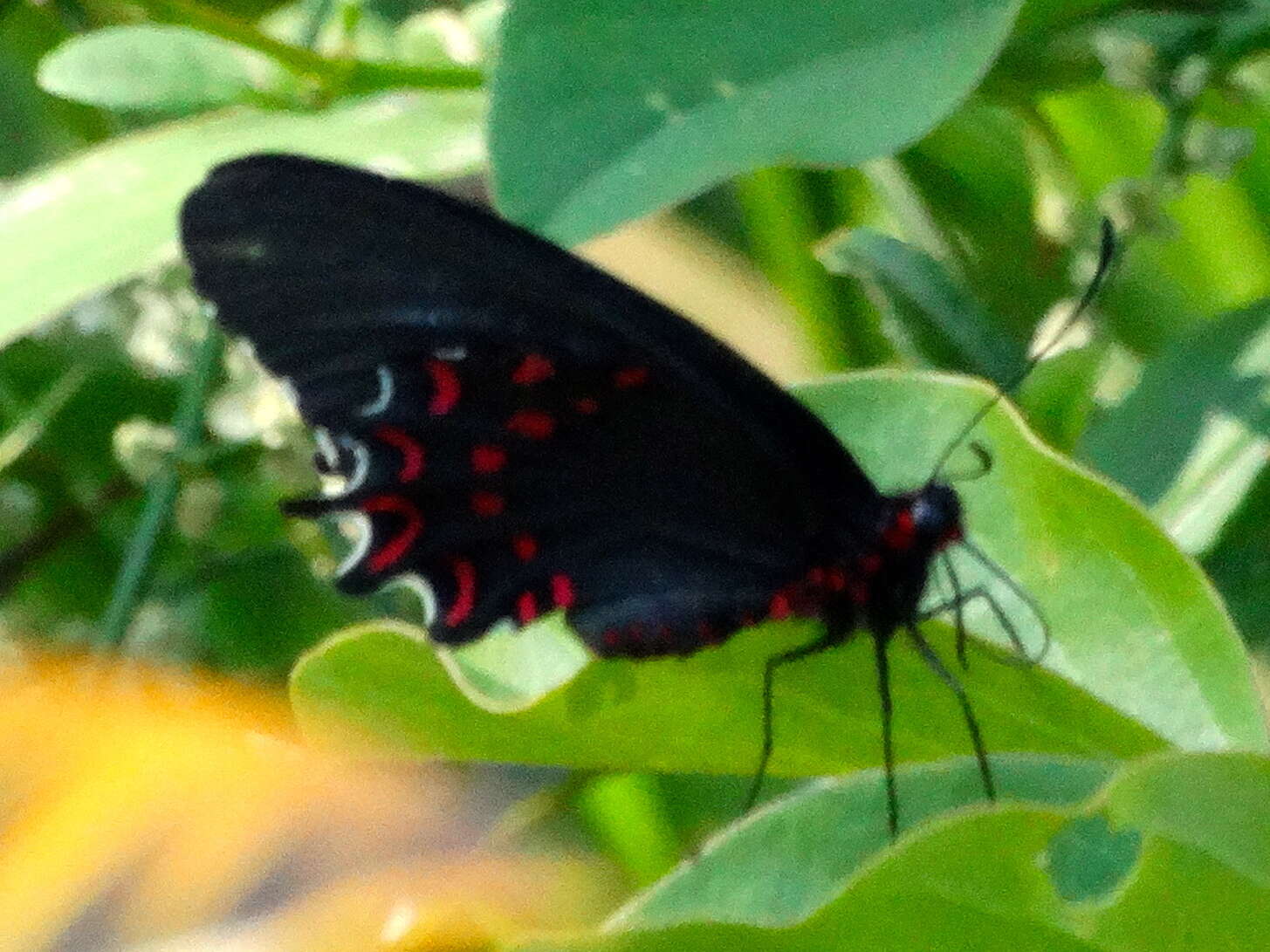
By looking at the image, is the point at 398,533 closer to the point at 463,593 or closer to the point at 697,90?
the point at 463,593

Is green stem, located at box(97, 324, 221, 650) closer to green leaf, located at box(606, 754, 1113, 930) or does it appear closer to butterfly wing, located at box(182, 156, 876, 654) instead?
butterfly wing, located at box(182, 156, 876, 654)

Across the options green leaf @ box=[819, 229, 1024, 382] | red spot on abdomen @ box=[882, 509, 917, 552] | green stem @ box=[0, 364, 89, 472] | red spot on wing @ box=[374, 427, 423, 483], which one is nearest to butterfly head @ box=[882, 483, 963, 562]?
red spot on abdomen @ box=[882, 509, 917, 552]

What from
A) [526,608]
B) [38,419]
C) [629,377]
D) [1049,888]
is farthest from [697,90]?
[38,419]

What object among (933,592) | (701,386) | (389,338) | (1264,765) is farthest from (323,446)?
(1264,765)

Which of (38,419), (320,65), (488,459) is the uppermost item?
(320,65)

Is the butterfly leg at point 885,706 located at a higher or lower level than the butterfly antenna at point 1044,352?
lower

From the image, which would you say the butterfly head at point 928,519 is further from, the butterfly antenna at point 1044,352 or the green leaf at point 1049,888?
the green leaf at point 1049,888

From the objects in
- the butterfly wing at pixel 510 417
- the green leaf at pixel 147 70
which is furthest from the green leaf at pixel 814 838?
the green leaf at pixel 147 70
